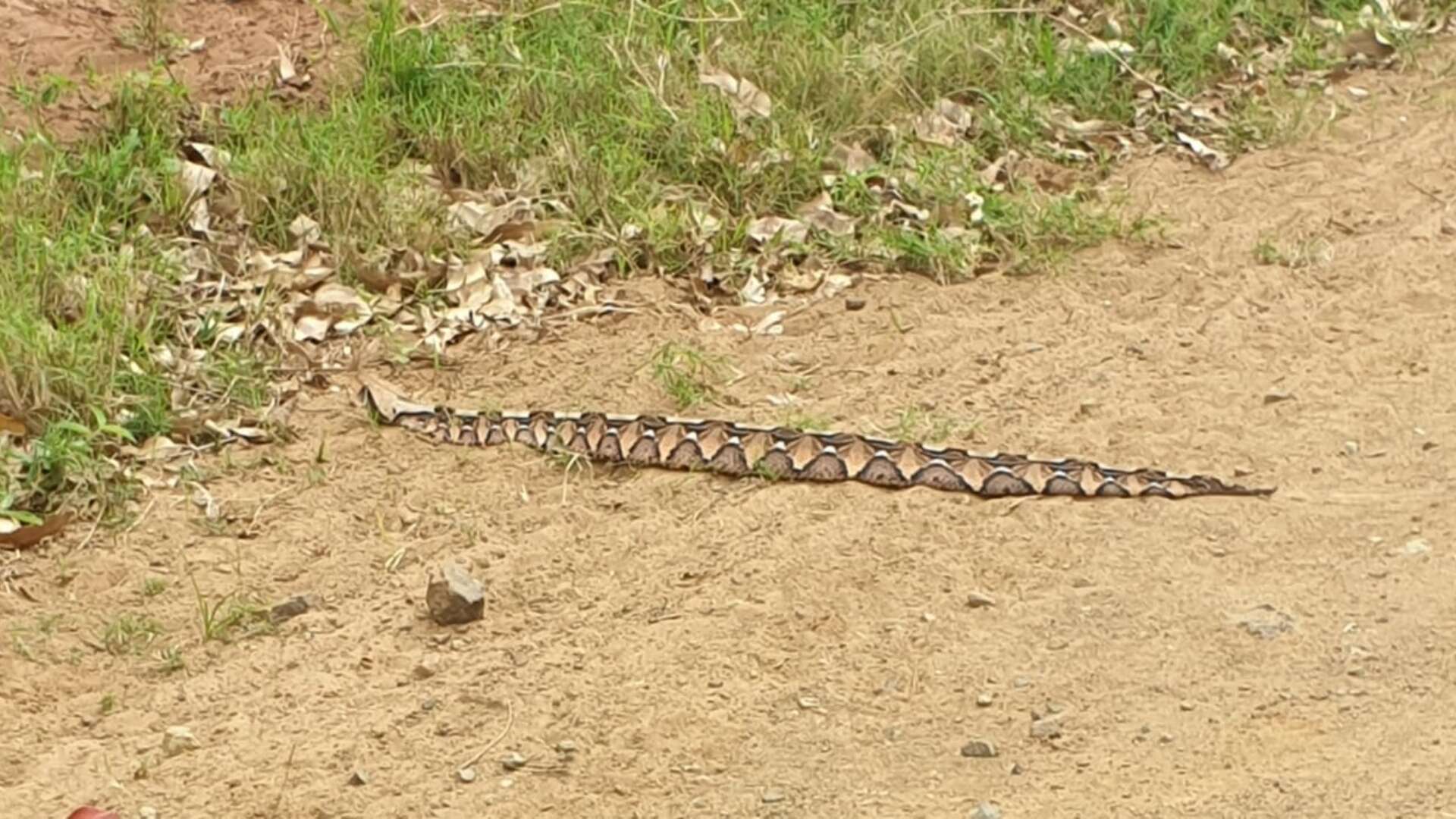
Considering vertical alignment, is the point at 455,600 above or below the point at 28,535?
above

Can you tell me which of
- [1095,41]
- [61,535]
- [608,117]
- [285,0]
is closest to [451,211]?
[608,117]

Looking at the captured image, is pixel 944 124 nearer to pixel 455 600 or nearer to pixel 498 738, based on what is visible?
pixel 455 600

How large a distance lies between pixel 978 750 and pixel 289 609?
226 cm

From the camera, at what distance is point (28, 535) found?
22.7ft

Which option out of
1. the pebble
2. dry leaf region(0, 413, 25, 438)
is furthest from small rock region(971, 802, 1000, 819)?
dry leaf region(0, 413, 25, 438)

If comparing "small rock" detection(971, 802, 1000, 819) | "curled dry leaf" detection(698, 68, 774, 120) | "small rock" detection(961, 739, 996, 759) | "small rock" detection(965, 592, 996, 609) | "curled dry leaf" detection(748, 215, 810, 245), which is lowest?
"curled dry leaf" detection(748, 215, 810, 245)

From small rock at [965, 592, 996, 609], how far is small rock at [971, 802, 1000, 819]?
3.58 ft

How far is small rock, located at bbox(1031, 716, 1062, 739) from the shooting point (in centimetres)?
550

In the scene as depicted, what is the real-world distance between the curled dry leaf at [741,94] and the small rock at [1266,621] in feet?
12.8

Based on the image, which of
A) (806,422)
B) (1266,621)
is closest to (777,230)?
(806,422)

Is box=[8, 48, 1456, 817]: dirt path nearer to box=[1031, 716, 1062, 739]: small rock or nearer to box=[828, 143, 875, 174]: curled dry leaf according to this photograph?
box=[1031, 716, 1062, 739]: small rock

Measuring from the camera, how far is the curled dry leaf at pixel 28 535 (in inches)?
272

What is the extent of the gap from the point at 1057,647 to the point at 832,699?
0.65 meters

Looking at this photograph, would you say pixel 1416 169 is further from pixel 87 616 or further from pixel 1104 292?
pixel 87 616
